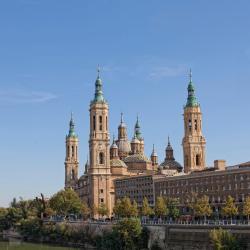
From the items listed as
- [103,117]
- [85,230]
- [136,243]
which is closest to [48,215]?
[103,117]

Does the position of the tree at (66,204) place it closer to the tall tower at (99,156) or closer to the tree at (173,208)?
the tall tower at (99,156)

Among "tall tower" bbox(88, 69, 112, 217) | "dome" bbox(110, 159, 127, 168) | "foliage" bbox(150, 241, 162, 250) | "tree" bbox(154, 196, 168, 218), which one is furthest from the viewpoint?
"dome" bbox(110, 159, 127, 168)

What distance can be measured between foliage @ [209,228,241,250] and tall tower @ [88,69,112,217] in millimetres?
99428

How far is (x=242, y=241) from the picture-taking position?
7112cm

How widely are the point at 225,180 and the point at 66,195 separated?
47660 mm

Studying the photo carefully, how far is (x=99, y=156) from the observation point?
171m

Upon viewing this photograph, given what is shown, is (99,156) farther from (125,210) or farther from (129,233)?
(129,233)

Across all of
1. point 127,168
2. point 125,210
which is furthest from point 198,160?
point 125,210

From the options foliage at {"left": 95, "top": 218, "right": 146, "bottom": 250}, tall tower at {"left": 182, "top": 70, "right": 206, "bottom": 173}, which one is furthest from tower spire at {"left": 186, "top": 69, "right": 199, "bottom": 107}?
foliage at {"left": 95, "top": 218, "right": 146, "bottom": 250}

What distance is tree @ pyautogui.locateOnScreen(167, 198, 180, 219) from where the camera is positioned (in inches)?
5096

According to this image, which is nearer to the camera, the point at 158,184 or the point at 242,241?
the point at 242,241

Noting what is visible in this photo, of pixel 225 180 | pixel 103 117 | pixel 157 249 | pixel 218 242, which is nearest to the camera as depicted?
pixel 218 242

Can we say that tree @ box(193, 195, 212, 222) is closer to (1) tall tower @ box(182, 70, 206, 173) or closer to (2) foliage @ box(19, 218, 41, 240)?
(2) foliage @ box(19, 218, 41, 240)

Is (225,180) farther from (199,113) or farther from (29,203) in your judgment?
(29,203)
